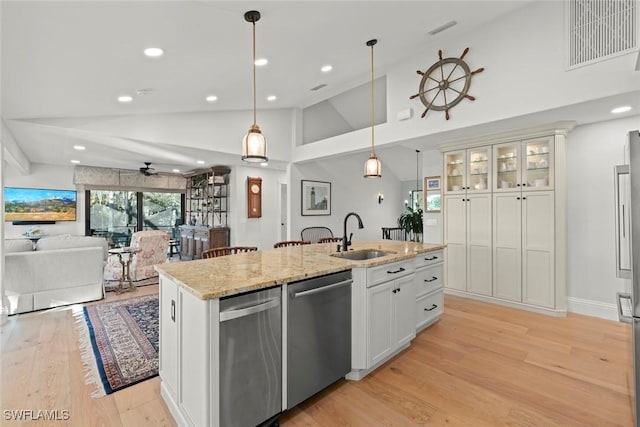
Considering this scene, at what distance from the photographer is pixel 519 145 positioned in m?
4.05

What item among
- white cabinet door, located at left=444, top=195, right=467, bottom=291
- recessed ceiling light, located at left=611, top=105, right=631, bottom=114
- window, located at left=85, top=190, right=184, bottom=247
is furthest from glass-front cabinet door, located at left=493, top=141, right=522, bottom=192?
window, located at left=85, top=190, right=184, bottom=247

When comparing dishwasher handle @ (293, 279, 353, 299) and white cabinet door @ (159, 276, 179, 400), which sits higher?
dishwasher handle @ (293, 279, 353, 299)

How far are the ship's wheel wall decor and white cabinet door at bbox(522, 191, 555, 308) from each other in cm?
160

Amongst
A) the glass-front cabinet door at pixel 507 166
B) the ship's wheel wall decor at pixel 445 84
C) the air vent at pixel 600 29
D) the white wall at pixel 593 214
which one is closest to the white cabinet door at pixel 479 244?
the glass-front cabinet door at pixel 507 166

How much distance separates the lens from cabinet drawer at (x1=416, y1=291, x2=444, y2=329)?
10.5ft

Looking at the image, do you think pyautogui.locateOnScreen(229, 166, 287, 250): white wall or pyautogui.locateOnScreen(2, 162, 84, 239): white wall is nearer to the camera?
pyautogui.locateOnScreen(2, 162, 84, 239): white wall

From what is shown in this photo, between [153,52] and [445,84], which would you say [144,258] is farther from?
[445,84]

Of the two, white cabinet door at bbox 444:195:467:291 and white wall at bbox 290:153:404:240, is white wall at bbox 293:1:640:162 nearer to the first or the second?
white cabinet door at bbox 444:195:467:291

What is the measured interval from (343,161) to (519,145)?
4146 mm

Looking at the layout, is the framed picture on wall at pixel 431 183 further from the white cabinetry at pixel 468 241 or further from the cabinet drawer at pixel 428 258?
the cabinet drawer at pixel 428 258

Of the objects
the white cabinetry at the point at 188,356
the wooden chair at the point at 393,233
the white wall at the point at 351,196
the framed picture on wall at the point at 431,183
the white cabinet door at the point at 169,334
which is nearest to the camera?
the white cabinetry at the point at 188,356

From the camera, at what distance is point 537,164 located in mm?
3965

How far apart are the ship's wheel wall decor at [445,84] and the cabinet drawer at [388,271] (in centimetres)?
216

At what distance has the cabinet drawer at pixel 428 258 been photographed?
3189 millimetres
